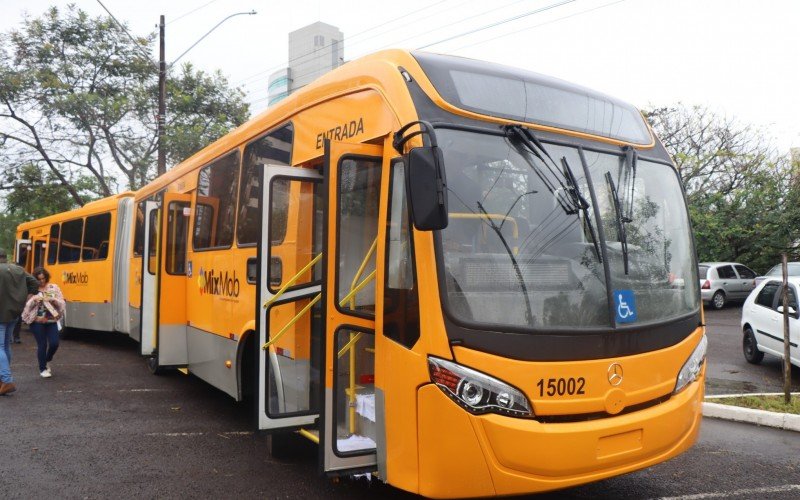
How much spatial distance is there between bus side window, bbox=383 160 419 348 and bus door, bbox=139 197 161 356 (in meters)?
5.25

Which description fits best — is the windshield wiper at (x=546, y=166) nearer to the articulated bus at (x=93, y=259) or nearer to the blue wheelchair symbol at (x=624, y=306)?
the blue wheelchair symbol at (x=624, y=306)

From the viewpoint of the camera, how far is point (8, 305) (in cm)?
794

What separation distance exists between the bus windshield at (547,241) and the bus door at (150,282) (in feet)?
18.6

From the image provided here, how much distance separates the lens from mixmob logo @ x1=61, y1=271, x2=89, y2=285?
13.8 m

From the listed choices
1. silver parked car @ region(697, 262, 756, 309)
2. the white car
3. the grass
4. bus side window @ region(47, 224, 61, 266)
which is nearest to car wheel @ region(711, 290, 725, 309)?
silver parked car @ region(697, 262, 756, 309)

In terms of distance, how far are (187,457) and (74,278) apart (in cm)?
1046

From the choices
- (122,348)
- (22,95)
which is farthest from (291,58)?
(122,348)

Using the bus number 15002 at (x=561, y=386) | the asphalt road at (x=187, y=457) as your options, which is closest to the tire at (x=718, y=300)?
the asphalt road at (x=187, y=457)

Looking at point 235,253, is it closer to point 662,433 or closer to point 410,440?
point 410,440

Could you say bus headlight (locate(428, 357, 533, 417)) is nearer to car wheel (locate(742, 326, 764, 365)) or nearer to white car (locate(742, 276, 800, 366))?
white car (locate(742, 276, 800, 366))

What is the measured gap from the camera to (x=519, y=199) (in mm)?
3824

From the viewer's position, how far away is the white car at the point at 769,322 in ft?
28.5

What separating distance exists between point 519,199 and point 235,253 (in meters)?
3.46

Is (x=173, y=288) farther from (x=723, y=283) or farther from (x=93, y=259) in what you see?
(x=723, y=283)
